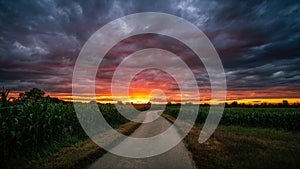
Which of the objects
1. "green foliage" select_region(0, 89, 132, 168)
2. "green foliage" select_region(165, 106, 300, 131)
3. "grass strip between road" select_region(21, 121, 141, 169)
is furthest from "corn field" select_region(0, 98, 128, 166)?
"green foliage" select_region(165, 106, 300, 131)

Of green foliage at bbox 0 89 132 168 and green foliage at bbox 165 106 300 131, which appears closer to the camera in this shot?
green foliage at bbox 0 89 132 168

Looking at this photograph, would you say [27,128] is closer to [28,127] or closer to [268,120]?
[28,127]

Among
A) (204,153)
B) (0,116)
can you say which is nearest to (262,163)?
(204,153)

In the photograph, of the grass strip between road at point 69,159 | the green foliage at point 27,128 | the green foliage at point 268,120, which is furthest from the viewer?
the green foliage at point 268,120

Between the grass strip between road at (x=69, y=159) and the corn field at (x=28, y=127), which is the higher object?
the corn field at (x=28, y=127)

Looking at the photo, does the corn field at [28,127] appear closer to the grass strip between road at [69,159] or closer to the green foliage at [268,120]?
the grass strip between road at [69,159]

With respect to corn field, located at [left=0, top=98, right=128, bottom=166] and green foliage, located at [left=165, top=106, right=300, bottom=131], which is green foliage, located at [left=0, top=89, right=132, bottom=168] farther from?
green foliage, located at [left=165, top=106, right=300, bottom=131]

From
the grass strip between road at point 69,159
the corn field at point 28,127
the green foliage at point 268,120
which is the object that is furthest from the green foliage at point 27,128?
the green foliage at point 268,120

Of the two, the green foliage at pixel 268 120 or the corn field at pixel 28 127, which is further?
the green foliage at pixel 268 120

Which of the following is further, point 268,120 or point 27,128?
point 268,120

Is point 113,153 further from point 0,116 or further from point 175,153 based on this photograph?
point 0,116

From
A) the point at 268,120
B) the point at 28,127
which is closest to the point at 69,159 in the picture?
the point at 28,127

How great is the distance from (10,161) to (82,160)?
7.21 feet

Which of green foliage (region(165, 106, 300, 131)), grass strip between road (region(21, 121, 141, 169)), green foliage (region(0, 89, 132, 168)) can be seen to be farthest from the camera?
green foliage (region(165, 106, 300, 131))
